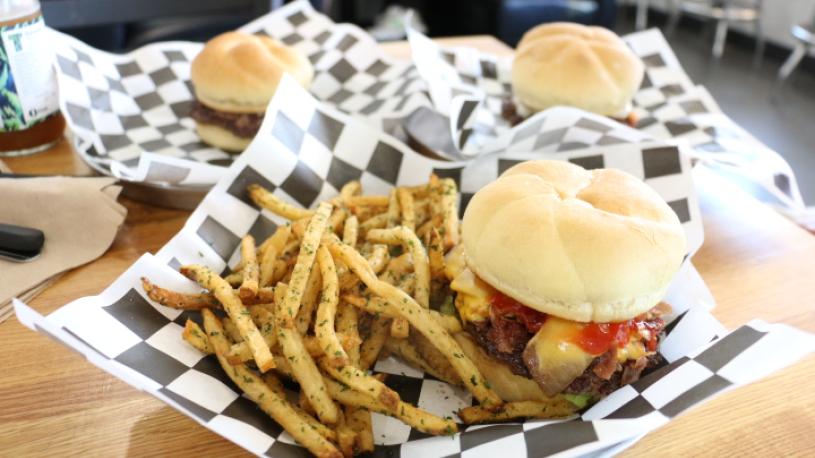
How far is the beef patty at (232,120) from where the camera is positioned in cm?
256

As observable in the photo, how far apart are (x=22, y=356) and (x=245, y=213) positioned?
0.67m

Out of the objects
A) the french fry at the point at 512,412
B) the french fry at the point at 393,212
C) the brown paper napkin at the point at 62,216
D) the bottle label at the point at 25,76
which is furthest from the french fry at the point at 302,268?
the bottle label at the point at 25,76

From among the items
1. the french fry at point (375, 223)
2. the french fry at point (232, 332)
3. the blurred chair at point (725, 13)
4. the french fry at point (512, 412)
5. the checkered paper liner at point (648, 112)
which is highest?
the french fry at point (232, 332)

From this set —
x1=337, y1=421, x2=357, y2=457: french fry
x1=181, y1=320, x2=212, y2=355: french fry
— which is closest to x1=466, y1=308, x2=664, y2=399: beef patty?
x1=337, y1=421, x2=357, y2=457: french fry

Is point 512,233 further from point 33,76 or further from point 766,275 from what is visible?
point 33,76

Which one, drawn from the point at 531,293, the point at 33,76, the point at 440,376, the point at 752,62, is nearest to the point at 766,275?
the point at 531,293

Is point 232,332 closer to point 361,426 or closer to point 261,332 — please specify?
point 261,332

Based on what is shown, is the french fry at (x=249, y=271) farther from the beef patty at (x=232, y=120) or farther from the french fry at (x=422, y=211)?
the beef patty at (x=232, y=120)

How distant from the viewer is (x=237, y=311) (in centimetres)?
138

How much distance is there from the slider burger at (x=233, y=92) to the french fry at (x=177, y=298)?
3.88 feet

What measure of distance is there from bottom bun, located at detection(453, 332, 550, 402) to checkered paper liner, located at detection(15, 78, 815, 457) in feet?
0.27

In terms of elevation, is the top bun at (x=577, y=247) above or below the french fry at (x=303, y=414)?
above

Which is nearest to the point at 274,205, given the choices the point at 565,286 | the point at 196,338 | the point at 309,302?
the point at 309,302

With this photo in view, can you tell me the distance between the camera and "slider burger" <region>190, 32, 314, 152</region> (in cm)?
257
